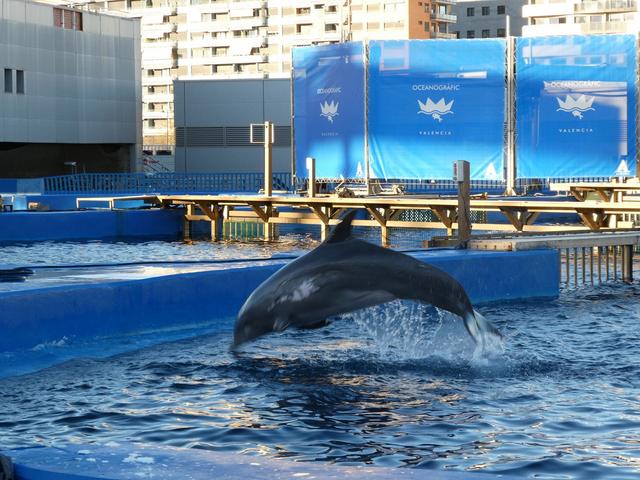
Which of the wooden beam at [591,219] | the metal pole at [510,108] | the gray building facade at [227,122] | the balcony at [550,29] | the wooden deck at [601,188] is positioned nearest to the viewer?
the wooden beam at [591,219]

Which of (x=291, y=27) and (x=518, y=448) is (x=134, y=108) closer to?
(x=518, y=448)

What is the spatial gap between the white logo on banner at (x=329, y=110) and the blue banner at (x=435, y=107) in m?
1.09

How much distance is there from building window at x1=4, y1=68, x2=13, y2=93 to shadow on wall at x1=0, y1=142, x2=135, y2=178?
180 inches

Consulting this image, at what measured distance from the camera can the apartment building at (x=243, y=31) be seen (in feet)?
343

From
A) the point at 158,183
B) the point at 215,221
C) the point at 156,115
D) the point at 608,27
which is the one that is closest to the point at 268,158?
the point at 215,221

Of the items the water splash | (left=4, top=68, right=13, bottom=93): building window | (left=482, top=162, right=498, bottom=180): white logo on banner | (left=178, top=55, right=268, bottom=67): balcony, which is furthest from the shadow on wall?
(left=178, top=55, right=268, bottom=67): balcony

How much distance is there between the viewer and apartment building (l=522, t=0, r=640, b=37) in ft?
299

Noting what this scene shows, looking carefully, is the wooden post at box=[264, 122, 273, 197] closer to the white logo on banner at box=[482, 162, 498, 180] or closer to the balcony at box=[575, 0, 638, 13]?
the white logo on banner at box=[482, 162, 498, 180]

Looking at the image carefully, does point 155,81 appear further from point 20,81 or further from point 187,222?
point 187,222

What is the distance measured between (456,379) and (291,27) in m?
100

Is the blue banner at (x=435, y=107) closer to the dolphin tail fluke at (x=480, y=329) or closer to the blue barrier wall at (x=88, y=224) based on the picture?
the blue barrier wall at (x=88, y=224)

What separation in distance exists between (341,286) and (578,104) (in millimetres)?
20785

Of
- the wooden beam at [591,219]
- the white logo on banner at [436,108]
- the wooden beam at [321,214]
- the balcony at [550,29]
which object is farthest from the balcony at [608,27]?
the wooden beam at [591,219]

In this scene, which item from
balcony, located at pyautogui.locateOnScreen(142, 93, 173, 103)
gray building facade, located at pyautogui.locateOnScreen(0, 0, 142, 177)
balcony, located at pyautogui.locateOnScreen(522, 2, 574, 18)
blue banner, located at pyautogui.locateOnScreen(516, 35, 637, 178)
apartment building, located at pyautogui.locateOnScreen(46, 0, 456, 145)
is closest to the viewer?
blue banner, located at pyautogui.locateOnScreen(516, 35, 637, 178)
